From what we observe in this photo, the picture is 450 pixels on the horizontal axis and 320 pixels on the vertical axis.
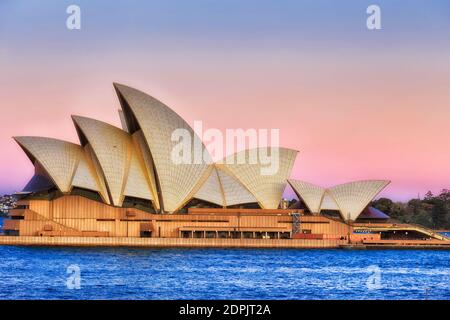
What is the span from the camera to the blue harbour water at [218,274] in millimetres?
34969

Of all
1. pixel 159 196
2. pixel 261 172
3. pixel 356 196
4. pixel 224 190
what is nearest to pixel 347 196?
pixel 356 196

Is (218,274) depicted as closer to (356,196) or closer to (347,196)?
(347,196)

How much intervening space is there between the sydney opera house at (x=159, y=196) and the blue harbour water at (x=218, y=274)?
6.17 m

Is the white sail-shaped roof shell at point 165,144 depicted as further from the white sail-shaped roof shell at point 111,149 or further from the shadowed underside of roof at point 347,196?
the shadowed underside of roof at point 347,196

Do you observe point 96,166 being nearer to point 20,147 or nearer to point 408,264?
point 20,147

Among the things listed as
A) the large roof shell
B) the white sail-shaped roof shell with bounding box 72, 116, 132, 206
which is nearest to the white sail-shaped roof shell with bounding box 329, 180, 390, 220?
the large roof shell

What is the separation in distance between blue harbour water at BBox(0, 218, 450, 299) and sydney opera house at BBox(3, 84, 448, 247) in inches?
243

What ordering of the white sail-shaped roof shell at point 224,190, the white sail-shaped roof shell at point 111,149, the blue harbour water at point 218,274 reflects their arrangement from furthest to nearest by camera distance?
the white sail-shaped roof shell at point 224,190 < the white sail-shaped roof shell at point 111,149 < the blue harbour water at point 218,274

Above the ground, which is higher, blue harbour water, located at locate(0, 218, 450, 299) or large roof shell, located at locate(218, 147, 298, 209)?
large roof shell, located at locate(218, 147, 298, 209)

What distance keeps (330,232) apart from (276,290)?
33903 millimetres

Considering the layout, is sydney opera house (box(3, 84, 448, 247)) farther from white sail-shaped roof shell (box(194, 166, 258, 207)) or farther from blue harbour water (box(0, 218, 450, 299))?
blue harbour water (box(0, 218, 450, 299))

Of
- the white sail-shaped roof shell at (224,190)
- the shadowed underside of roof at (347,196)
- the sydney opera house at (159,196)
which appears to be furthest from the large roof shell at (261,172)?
the shadowed underside of roof at (347,196)

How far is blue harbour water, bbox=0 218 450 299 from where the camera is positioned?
35.0 meters

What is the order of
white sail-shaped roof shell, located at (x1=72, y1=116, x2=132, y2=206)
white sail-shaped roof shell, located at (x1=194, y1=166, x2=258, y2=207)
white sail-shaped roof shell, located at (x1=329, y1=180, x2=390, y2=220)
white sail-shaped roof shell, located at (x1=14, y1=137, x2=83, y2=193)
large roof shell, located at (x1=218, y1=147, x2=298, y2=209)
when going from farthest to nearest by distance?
white sail-shaped roof shell, located at (x1=329, y1=180, x2=390, y2=220) → large roof shell, located at (x1=218, y1=147, x2=298, y2=209) → white sail-shaped roof shell, located at (x1=194, y1=166, x2=258, y2=207) → white sail-shaped roof shell, located at (x1=14, y1=137, x2=83, y2=193) → white sail-shaped roof shell, located at (x1=72, y1=116, x2=132, y2=206)
